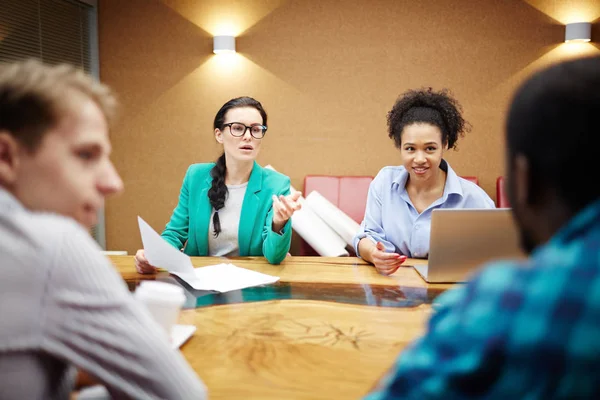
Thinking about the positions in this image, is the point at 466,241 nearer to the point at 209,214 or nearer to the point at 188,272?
the point at 188,272

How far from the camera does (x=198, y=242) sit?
232 centimetres

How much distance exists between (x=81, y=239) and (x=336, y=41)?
3.73 metres

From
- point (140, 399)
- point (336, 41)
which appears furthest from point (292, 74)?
point (140, 399)

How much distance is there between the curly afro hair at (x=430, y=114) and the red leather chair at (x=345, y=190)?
4.56ft

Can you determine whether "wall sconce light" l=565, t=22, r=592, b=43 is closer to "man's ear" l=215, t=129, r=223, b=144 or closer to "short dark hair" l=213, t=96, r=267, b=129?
"short dark hair" l=213, t=96, r=267, b=129

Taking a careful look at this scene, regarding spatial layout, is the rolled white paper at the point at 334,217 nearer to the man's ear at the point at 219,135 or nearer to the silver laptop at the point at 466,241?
the man's ear at the point at 219,135

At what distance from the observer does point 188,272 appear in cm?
164

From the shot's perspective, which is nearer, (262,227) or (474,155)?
(262,227)

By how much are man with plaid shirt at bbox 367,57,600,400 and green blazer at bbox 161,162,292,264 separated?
1.69 m

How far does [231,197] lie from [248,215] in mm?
187

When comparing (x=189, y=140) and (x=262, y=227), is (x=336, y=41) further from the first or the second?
(x=262, y=227)

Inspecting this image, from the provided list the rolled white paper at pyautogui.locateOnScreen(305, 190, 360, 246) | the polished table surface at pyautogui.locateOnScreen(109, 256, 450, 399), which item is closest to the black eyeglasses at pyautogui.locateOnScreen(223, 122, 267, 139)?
the polished table surface at pyautogui.locateOnScreen(109, 256, 450, 399)

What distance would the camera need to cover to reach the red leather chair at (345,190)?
3.84 metres

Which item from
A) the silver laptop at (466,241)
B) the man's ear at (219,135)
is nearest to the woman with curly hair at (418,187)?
the silver laptop at (466,241)
